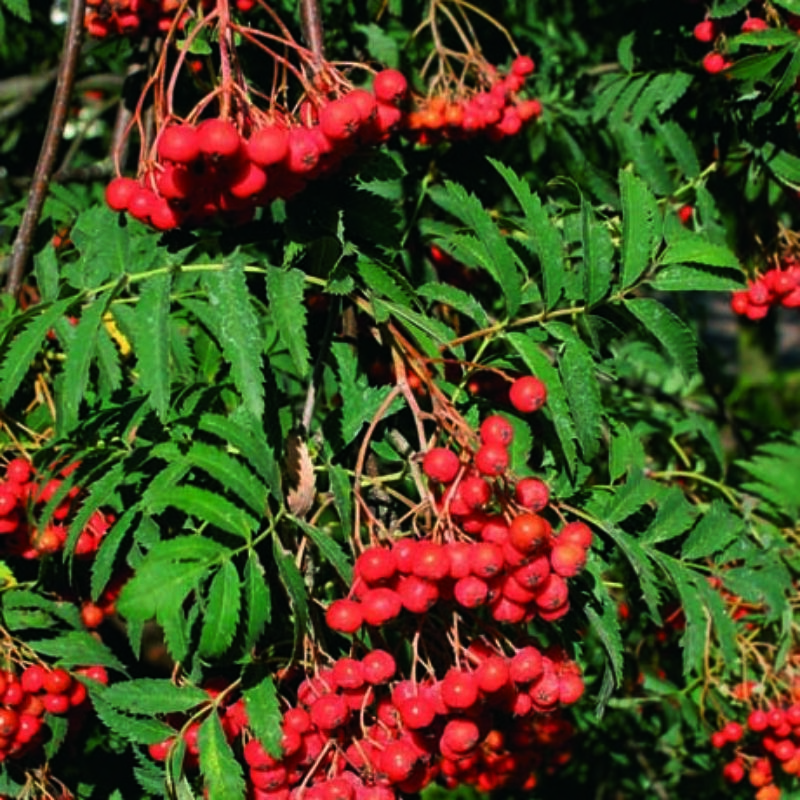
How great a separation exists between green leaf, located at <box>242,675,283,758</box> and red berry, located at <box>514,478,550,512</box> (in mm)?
460

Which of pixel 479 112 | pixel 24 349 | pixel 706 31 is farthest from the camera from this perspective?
pixel 479 112

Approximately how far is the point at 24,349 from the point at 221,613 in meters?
0.65

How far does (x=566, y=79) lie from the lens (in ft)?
10.6

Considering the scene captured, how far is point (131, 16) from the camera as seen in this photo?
2.45m

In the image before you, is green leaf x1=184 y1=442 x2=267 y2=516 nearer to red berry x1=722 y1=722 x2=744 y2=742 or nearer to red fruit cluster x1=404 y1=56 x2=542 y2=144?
red fruit cluster x1=404 y1=56 x2=542 y2=144

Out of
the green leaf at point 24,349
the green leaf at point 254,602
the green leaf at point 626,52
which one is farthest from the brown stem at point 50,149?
the green leaf at point 626,52

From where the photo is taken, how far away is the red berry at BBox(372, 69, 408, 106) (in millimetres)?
1796

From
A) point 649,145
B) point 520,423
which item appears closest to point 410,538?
point 520,423

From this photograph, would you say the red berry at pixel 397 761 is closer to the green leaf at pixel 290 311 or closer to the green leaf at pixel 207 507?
the green leaf at pixel 207 507

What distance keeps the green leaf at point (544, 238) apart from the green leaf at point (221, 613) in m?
0.61

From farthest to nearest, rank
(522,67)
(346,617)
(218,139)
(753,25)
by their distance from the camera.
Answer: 1. (522,67)
2. (753,25)
3. (346,617)
4. (218,139)

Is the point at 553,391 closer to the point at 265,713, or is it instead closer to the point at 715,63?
the point at 265,713

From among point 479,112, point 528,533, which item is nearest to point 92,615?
point 528,533

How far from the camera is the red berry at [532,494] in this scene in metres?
1.68
